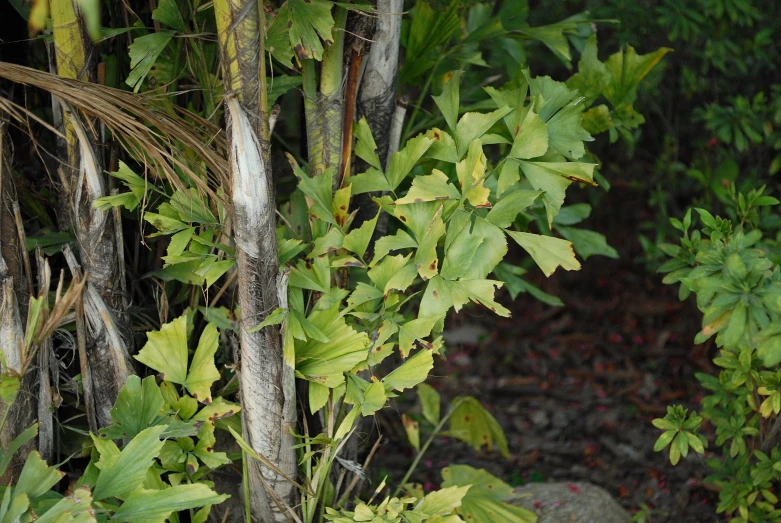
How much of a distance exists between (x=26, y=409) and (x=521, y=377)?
1.76m

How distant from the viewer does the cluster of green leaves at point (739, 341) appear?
3.99 ft

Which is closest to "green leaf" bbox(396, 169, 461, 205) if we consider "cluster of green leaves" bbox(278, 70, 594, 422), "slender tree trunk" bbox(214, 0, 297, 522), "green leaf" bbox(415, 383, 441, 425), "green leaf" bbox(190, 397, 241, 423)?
"cluster of green leaves" bbox(278, 70, 594, 422)

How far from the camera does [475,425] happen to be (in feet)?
6.39

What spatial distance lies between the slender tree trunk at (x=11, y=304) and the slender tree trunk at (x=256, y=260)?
14.0 inches

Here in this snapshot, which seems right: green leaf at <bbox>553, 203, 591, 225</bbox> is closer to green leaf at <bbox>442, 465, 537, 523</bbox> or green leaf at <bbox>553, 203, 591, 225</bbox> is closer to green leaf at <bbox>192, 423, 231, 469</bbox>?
green leaf at <bbox>442, 465, 537, 523</bbox>

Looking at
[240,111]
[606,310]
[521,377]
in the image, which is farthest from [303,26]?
[606,310]

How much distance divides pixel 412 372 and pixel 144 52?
668mm

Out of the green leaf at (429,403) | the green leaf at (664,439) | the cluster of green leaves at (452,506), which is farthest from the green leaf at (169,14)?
the green leaf at (664,439)

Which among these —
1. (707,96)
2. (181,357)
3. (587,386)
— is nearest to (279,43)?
(181,357)

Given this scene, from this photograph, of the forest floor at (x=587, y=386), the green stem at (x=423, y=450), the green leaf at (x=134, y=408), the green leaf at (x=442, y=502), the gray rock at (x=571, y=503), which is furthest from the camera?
the forest floor at (x=587, y=386)

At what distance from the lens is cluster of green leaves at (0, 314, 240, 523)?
1.07 metres

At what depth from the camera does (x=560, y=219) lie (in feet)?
5.29

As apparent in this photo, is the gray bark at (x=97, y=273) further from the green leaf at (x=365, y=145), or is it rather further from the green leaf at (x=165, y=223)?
the green leaf at (x=365, y=145)

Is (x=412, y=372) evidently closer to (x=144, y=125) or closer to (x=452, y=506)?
(x=452, y=506)
